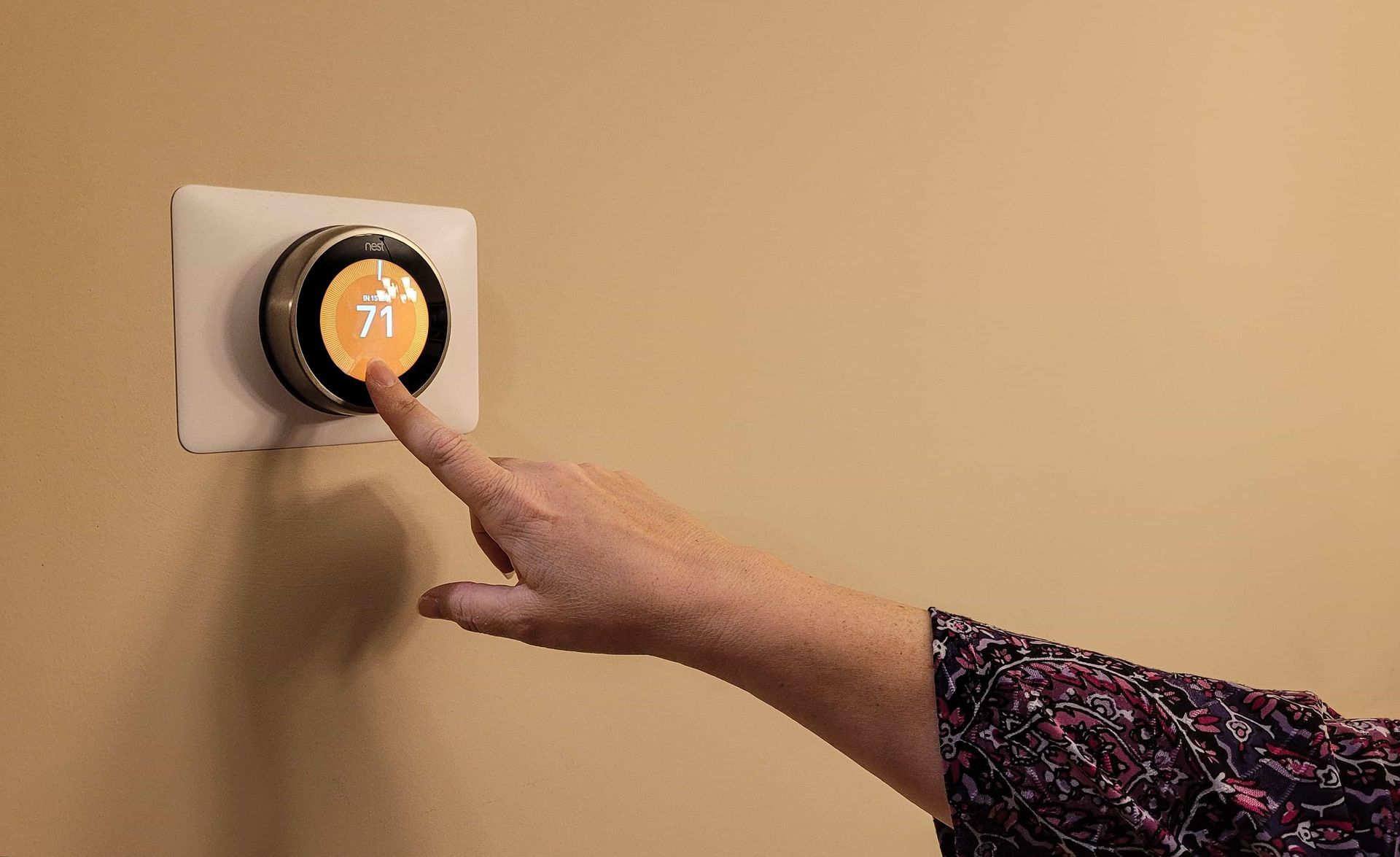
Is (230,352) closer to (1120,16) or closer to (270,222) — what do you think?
(270,222)

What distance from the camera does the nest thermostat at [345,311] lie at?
39 cm

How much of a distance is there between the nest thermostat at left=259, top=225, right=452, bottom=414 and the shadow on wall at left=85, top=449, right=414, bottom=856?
6 cm

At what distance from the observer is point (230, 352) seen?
0.41 metres

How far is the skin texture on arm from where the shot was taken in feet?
1.35

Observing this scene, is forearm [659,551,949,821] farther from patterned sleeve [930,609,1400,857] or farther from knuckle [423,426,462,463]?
knuckle [423,426,462,463]

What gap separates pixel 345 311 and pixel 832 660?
28 centimetres

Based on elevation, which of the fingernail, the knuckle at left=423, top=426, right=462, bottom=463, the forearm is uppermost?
the fingernail

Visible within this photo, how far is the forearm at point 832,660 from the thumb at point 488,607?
7 cm

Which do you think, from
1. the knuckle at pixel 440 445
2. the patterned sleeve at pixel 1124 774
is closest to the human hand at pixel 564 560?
the knuckle at pixel 440 445

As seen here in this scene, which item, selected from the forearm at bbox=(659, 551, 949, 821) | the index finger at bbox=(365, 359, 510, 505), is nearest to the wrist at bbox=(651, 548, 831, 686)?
the forearm at bbox=(659, 551, 949, 821)

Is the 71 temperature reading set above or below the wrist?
above

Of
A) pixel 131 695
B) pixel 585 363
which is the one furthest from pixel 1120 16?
pixel 131 695

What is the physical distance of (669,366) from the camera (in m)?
0.55

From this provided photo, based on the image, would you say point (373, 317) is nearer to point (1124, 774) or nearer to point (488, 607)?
point (488, 607)
